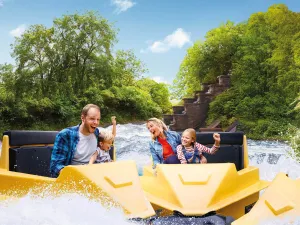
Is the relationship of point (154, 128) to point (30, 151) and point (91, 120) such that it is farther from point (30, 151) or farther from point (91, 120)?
point (30, 151)

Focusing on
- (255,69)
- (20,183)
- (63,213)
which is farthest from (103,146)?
(255,69)

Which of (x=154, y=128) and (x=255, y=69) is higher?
(x=255, y=69)

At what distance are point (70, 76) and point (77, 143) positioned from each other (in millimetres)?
16971

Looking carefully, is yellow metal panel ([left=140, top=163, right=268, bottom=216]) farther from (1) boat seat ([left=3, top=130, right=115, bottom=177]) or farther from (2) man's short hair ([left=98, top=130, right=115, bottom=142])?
(1) boat seat ([left=3, top=130, right=115, bottom=177])

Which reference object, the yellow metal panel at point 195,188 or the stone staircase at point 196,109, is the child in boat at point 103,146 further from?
the stone staircase at point 196,109

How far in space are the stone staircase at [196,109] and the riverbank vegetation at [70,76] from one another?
2.68 meters

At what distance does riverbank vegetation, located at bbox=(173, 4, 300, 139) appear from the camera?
16.1 meters

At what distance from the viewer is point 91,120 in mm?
3020

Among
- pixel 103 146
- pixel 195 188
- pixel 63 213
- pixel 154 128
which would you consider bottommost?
pixel 63 213

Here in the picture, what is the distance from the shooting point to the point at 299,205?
255 cm

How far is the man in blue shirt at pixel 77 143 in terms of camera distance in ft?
9.90

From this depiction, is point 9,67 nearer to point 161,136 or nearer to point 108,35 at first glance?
point 108,35

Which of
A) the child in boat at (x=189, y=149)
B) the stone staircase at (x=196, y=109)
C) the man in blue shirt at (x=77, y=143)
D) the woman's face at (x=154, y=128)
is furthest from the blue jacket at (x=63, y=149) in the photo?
the stone staircase at (x=196, y=109)

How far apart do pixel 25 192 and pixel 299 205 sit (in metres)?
1.72
